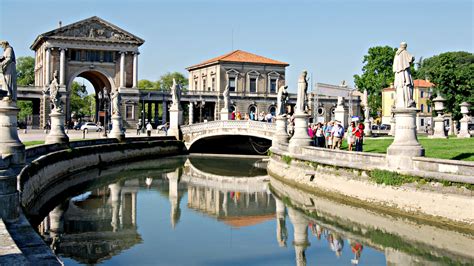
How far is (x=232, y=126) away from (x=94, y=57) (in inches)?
1360

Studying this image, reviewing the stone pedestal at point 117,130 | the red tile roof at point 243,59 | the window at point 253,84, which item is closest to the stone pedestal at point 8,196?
the stone pedestal at point 117,130

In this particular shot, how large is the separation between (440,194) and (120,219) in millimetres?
9213

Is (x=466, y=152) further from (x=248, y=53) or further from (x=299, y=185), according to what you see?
(x=248, y=53)

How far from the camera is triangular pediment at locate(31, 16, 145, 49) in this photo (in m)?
66.9

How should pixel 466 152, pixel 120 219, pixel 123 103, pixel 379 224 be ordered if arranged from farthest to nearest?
pixel 123 103 → pixel 466 152 → pixel 120 219 → pixel 379 224

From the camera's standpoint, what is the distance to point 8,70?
1147 centimetres

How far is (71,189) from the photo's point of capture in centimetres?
2273

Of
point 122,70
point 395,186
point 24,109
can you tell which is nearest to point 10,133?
point 395,186

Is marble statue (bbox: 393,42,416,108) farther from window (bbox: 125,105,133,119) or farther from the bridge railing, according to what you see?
window (bbox: 125,105,133,119)

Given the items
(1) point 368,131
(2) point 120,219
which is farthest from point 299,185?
(1) point 368,131

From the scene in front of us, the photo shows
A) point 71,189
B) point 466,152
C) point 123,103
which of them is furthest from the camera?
point 123,103

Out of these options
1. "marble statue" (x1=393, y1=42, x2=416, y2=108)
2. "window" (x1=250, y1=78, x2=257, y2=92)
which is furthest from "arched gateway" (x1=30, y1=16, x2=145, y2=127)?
"marble statue" (x1=393, y1=42, x2=416, y2=108)

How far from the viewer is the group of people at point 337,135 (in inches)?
891

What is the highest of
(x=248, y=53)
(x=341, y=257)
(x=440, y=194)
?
(x=248, y=53)
